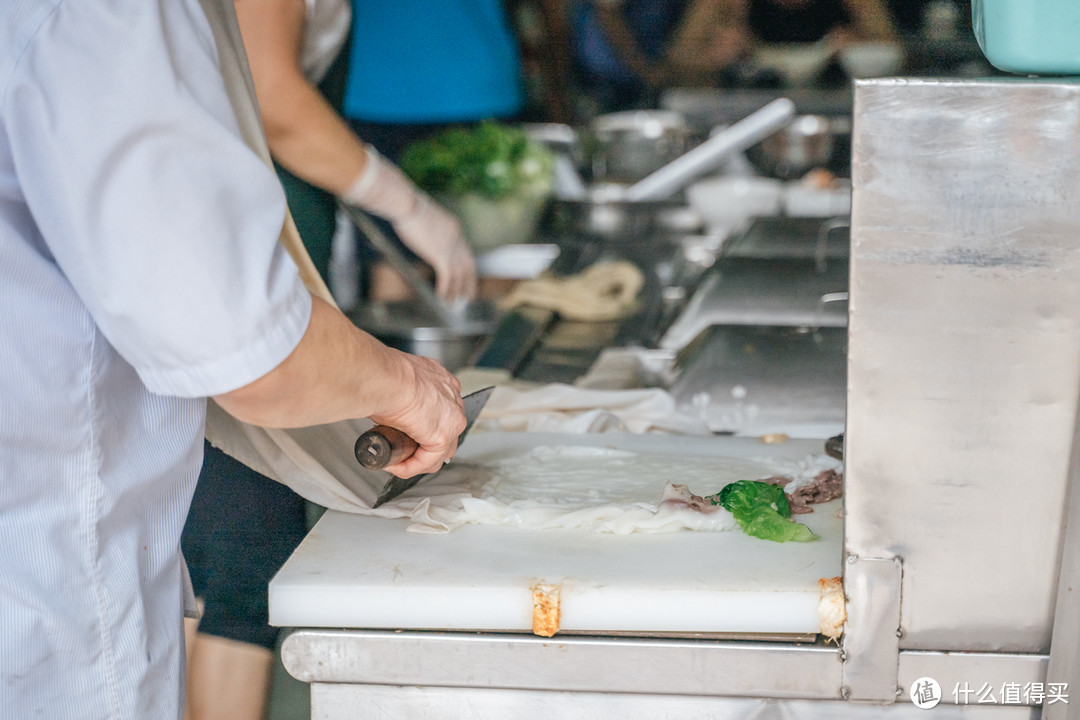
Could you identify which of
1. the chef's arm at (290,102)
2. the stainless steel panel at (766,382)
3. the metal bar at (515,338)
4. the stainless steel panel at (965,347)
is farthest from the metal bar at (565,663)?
the metal bar at (515,338)

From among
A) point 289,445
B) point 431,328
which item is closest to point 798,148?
point 431,328

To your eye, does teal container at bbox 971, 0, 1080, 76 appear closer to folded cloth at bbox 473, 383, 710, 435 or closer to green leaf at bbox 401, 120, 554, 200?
folded cloth at bbox 473, 383, 710, 435

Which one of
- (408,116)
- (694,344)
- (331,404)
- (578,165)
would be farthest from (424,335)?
(578,165)

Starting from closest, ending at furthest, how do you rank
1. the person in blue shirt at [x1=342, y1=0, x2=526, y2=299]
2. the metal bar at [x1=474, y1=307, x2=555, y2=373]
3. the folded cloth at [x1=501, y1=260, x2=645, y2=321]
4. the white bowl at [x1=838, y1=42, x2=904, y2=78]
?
1. the metal bar at [x1=474, y1=307, x2=555, y2=373]
2. the folded cloth at [x1=501, y1=260, x2=645, y2=321]
3. the person in blue shirt at [x1=342, y1=0, x2=526, y2=299]
4. the white bowl at [x1=838, y1=42, x2=904, y2=78]

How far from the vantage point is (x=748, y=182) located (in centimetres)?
364

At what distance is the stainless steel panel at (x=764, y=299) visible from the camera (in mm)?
2218

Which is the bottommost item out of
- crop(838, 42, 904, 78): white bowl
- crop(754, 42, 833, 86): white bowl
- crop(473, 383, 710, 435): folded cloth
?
crop(754, 42, 833, 86): white bowl

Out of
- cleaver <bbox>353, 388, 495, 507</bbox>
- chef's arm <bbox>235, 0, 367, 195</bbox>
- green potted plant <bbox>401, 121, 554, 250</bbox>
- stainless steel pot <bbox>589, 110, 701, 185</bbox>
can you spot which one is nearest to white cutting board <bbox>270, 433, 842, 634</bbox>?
cleaver <bbox>353, 388, 495, 507</bbox>

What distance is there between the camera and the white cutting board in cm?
101

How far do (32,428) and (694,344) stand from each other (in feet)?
4.44

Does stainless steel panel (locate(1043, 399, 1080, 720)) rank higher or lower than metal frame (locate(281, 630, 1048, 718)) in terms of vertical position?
higher

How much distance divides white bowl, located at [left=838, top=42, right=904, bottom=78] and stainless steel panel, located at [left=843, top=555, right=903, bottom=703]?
5.05 m

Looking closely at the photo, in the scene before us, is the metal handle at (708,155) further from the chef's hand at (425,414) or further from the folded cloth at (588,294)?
the chef's hand at (425,414)

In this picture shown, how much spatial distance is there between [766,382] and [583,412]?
0.33 m
